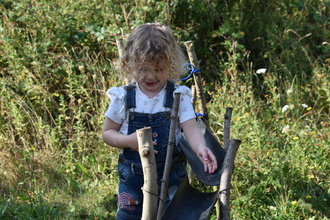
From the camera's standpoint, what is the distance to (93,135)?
3795 mm

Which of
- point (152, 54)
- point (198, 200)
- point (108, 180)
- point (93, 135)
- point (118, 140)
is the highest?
point (152, 54)

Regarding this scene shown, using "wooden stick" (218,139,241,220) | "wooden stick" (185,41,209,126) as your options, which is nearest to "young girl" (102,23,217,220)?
"wooden stick" (218,139,241,220)

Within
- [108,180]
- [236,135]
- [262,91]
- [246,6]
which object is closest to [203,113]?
[236,135]

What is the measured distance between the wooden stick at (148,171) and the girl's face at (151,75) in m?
0.59

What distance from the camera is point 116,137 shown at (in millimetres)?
2016

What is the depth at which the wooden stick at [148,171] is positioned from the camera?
1.46m

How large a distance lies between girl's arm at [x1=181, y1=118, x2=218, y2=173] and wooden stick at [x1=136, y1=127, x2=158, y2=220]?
0.40 metres

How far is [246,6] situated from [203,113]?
2764 mm

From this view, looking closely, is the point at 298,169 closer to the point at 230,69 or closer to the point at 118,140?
the point at 230,69

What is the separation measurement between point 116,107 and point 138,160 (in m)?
0.30

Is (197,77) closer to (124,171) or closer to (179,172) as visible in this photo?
(179,172)

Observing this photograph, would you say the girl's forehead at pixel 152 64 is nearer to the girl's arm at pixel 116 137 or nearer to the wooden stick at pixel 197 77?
the girl's arm at pixel 116 137

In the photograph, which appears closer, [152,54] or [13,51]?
[152,54]

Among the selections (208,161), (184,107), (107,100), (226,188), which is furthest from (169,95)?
(107,100)
